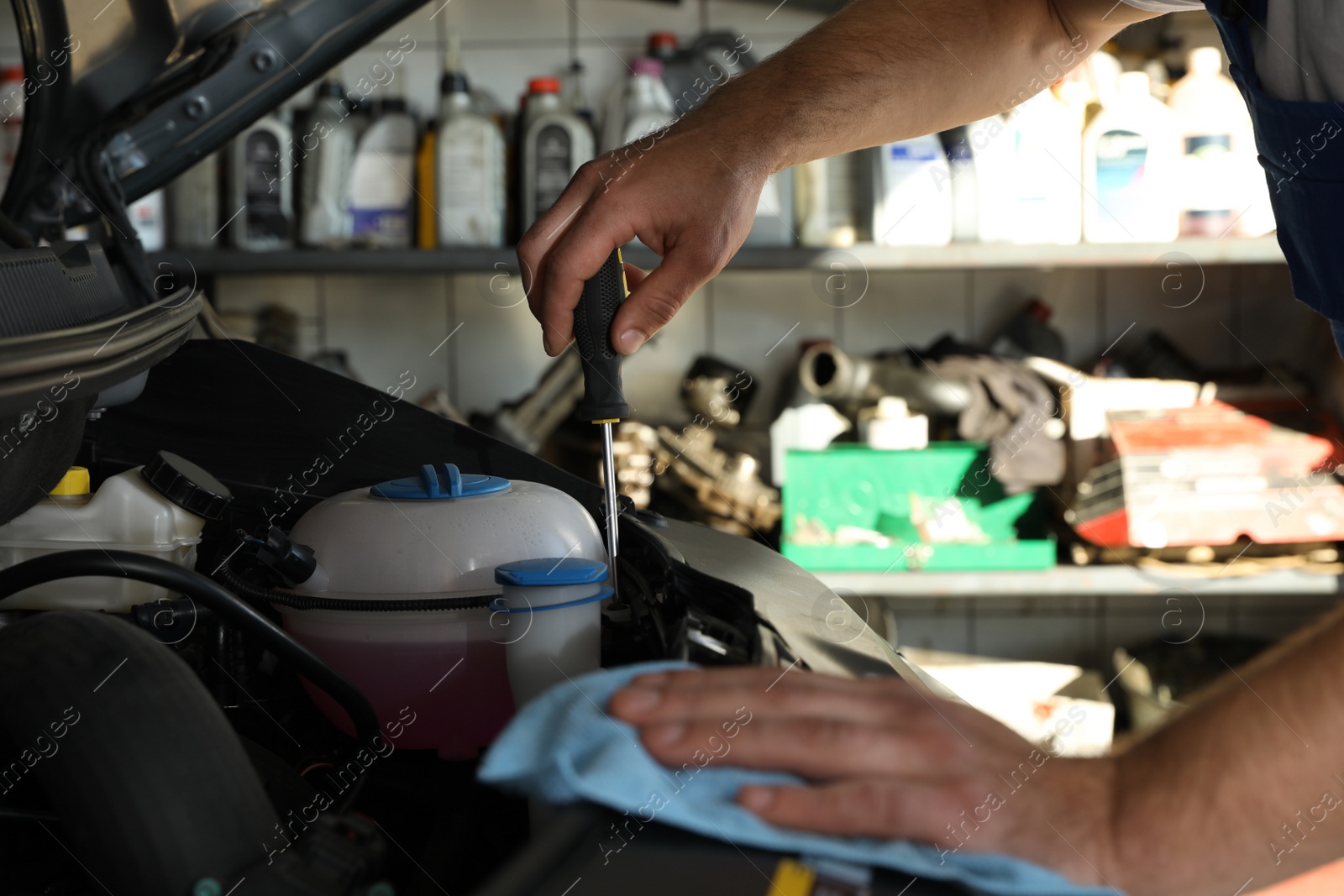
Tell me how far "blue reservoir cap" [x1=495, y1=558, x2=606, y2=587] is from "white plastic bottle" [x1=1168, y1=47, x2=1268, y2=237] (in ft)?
5.37

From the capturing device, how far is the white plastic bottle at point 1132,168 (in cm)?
180

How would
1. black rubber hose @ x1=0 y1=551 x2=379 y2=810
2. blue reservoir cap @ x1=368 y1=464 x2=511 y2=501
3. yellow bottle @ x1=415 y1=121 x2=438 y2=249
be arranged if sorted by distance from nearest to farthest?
black rubber hose @ x1=0 y1=551 x2=379 y2=810 → blue reservoir cap @ x1=368 y1=464 x2=511 y2=501 → yellow bottle @ x1=415 y1=121 x2=438 y2=249

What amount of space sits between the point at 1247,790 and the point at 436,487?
0.43 m

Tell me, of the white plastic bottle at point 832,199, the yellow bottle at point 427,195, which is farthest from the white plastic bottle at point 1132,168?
the yellow bottle at point 427,195

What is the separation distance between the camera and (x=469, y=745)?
1.93 ft

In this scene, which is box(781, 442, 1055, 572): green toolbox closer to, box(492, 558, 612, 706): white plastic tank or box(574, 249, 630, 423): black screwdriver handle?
box(574, 249, 630, 423): black screwdriver handle

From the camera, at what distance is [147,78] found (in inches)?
36.0

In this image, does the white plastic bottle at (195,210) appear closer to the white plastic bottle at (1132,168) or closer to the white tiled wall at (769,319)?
the white tiled wall at (769,319)

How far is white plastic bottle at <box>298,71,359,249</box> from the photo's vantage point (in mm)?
1908

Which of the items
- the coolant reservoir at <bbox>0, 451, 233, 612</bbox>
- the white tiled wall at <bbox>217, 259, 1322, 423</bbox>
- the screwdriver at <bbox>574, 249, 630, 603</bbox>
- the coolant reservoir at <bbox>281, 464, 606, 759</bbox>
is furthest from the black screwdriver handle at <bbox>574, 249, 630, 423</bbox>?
the white tiled wall at <bbox>217, 259, 1322, 423</bbox>

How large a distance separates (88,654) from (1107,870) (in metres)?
0.42

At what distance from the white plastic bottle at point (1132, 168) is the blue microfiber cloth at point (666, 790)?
1645 mm

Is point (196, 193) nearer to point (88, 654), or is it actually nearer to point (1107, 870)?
point (88, 654)

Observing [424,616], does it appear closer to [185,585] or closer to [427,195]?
[185,585]
